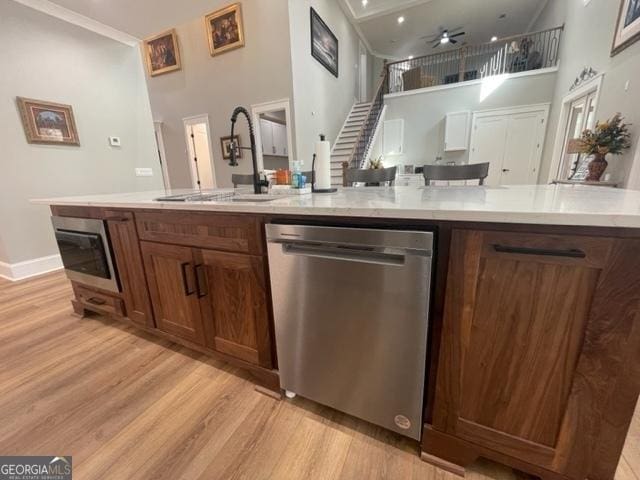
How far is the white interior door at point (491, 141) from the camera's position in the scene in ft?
18.8

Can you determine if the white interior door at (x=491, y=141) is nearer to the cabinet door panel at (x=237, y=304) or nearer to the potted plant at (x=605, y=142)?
the potted plant at (x=605, y=142)

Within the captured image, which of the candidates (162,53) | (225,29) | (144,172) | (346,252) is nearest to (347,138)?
(225,29)

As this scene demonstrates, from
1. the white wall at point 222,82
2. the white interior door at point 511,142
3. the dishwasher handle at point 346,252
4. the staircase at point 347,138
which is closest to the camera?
the dishwasher handle at point 346,252

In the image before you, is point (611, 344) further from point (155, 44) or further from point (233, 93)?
point (155, 44)

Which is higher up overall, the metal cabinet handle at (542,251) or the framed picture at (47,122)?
the framed picture at (47,122)

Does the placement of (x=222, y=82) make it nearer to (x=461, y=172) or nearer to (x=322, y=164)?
(x=322, y=164)

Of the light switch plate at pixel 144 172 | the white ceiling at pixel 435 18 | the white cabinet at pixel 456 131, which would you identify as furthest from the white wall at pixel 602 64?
the light switch plate at pixel 144 172

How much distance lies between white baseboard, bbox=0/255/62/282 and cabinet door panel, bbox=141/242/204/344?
266 cm

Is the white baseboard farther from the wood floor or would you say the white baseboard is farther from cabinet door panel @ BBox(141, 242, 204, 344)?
cabinet door panel @ BBox(141, 242, 204, 344)

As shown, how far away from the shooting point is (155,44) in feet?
17.5

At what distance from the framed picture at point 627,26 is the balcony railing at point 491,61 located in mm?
2814

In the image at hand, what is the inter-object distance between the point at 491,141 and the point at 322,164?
611 cm

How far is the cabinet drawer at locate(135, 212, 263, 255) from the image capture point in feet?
3.60

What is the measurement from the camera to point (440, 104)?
6.19 metres
